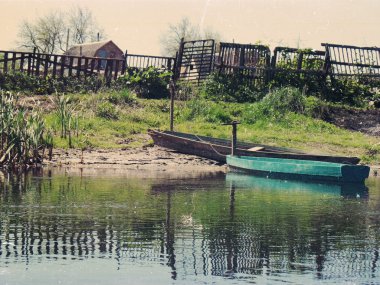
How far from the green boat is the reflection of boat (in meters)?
0.23

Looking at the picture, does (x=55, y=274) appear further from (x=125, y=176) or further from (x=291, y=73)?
(x=291, y=73)

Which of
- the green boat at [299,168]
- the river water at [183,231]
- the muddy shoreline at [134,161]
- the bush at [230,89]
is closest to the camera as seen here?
the river water at [183,231]

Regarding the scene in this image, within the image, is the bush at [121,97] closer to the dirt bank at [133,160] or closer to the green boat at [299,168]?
the dirt bank at [133,160]

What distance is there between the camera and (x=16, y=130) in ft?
84.9

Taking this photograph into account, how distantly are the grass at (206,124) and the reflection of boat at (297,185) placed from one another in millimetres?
4431

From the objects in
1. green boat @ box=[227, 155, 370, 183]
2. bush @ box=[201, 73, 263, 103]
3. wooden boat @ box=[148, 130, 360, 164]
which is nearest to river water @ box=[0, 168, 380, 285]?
green boat @ box=[227, 155, 370, 183]

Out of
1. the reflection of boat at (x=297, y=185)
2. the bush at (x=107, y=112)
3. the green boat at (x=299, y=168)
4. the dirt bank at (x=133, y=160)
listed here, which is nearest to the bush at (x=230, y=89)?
the bush at (x=107, y=112)

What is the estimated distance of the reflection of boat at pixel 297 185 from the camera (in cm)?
2465

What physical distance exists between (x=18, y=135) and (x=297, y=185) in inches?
297

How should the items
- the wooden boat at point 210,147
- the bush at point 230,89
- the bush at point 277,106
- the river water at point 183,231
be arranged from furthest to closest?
the bush at point 230,89, the bush at point 277,106, the wooden boat at point 210,147, the river water at point 183,231

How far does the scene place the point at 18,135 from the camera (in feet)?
85.1

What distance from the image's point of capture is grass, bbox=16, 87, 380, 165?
3152 cm

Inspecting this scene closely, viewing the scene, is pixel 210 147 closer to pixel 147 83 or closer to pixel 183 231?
pixel 147 83

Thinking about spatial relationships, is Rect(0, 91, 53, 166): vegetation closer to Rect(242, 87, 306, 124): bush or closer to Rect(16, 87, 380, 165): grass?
Rect(16, 87, 380, 165): grass
